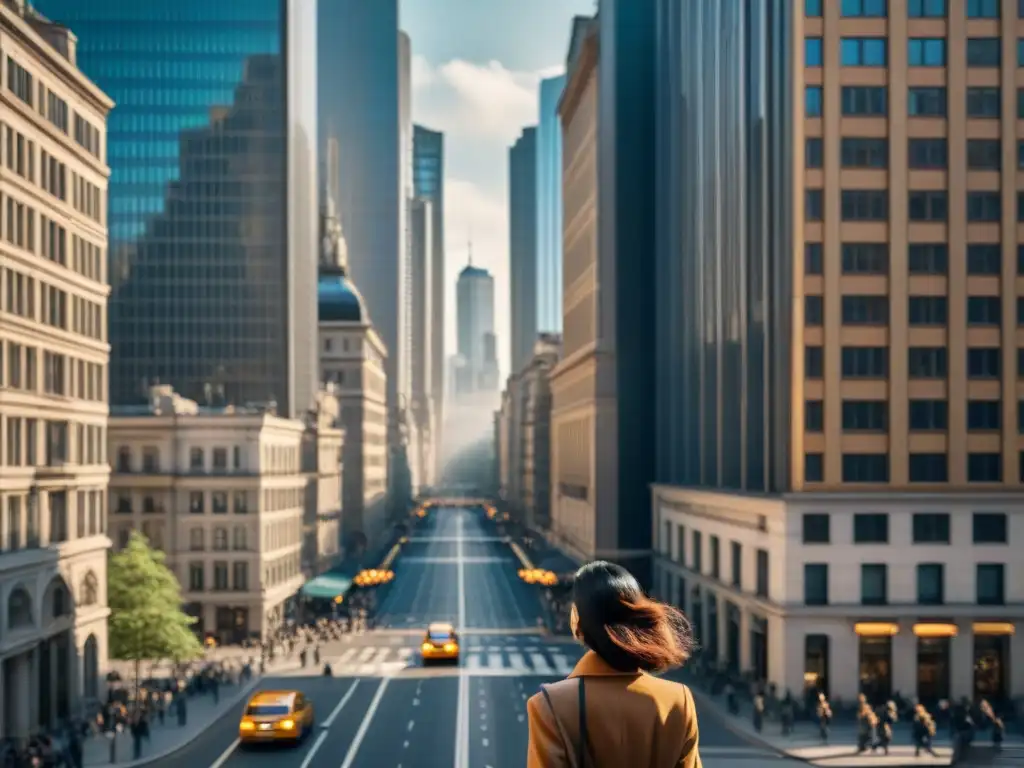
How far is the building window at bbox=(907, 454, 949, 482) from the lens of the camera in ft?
208

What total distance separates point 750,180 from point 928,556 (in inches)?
855

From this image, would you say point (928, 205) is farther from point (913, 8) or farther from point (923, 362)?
point (913, 8)

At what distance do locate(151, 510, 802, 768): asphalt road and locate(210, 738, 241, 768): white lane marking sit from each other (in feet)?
0.26

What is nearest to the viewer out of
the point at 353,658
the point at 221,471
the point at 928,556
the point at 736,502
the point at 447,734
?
the point at 447,734

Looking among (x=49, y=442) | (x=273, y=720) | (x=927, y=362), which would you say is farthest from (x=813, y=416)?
(x=49, y=442)

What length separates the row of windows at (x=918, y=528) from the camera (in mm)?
62438

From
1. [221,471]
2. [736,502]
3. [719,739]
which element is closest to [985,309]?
[736,502]

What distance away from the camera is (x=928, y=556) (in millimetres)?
62375

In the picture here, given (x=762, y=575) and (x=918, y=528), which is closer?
(x=918, y=528)

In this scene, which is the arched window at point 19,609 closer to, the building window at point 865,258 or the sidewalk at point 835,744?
the sidewalk at point 835,744

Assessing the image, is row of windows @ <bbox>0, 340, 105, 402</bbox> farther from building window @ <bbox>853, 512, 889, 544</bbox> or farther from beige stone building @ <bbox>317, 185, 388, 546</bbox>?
beige stone building @ <bbox>317, 185, 388, 546</bbox>

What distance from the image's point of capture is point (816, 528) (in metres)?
63.0

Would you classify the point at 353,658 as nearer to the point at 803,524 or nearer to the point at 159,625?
the point at 159,625

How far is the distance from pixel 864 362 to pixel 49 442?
34.1 meters
